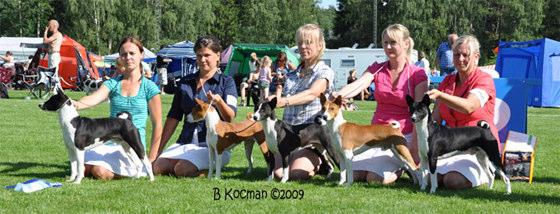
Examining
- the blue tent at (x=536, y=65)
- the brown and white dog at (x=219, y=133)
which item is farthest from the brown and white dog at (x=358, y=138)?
the blue tent at (x=536, y=65)

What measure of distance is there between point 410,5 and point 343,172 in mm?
48616

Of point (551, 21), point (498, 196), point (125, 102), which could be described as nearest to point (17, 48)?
point (125, 102)

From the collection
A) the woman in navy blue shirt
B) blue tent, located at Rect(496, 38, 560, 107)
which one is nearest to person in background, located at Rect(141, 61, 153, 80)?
the woman in navy blue shirt

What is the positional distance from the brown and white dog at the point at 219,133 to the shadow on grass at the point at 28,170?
1.33m

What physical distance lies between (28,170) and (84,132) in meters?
1.39

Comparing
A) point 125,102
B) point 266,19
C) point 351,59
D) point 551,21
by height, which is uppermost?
point 125,102

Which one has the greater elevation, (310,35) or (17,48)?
(310,35)

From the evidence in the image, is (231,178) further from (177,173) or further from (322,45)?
(322,45)

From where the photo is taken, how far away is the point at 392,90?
18.0 ft

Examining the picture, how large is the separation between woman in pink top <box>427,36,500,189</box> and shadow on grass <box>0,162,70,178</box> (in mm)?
3150

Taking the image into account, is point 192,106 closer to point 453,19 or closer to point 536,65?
point 536,65

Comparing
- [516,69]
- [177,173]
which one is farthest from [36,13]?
[177,173]

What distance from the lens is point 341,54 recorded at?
30438mm

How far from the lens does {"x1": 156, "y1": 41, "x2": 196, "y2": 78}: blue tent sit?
29453 millimetres
